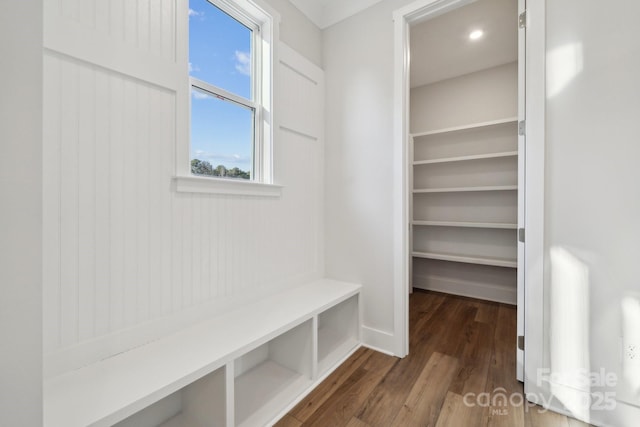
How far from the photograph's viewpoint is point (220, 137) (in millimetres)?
1711

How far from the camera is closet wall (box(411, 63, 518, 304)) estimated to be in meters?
3.10

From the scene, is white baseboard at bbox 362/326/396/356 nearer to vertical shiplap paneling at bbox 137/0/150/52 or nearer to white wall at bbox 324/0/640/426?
white wall at bbox 324/0/640/426

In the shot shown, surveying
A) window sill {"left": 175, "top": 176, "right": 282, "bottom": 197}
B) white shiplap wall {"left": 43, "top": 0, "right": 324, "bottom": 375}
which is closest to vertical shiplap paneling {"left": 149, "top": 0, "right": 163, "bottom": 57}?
white shiplap wall {"left": 43, "top": 0, "right": 324, "bottom": 375}

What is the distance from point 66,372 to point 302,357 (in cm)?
115

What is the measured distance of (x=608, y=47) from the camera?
1.34 metres

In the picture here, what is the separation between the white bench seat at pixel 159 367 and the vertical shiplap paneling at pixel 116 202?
0.67ft

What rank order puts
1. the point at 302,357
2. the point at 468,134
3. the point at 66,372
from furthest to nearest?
1. the point at 468,134
2. the point at 302,357
3. the point at 66,372

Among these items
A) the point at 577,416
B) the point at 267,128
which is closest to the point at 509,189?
the point at 577,416

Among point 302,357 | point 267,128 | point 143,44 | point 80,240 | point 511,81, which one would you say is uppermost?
point 511,81

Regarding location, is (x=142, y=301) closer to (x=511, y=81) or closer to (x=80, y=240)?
(x=80, y=240)

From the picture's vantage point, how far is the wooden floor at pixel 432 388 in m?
1.42

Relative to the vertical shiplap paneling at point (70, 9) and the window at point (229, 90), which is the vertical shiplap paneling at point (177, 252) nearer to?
the window at point (229, 90)

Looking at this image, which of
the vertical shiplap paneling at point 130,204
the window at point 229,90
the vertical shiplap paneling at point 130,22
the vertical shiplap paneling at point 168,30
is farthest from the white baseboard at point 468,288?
the vertical shiplap paneling at point 130,22

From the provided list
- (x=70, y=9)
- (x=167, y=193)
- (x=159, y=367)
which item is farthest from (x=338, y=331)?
(x=70, y=9)
